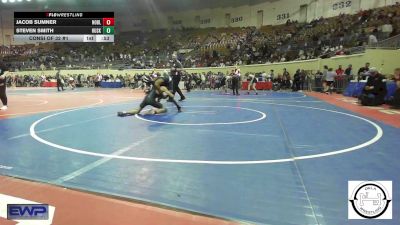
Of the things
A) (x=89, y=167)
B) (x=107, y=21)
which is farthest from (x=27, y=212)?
(x=107, y=21)

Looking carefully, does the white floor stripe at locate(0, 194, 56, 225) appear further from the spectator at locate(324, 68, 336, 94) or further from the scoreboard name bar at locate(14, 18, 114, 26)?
the spectator at locate(324, 68, 336, 94)

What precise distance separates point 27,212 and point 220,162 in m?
2.44

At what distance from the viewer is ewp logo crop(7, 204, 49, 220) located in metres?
3.04

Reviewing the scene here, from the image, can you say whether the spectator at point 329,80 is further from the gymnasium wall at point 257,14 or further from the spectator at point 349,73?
the gymnasium wall at point 257,14

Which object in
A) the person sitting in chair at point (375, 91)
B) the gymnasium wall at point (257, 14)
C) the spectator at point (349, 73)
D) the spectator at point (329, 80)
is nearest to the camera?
the person sitting in chair at point (375, 91)

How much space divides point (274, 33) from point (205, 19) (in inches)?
473

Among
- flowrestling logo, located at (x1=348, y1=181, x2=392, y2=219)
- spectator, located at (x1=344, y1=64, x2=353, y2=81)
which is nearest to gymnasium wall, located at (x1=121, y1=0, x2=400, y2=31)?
spectator, located at (x1=344, y1=64, x2=353, y2=81)

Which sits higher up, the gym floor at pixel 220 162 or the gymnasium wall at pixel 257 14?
the gymnasium wall at pixel 257 14

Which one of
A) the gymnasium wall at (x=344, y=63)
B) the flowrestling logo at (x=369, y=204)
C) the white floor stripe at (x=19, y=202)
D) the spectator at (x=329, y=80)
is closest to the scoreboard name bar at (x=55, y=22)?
the white floor stripe at (x=19, y=202)

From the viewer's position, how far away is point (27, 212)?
3133 millimetres

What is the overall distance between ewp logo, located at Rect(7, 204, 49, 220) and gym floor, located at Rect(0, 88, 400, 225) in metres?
0.64

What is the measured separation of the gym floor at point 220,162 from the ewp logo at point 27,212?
25.1 inches

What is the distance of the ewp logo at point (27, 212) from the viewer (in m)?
3.04
